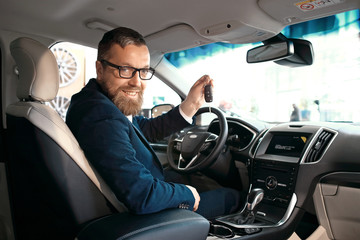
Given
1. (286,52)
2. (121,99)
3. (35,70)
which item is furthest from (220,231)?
(286,52)

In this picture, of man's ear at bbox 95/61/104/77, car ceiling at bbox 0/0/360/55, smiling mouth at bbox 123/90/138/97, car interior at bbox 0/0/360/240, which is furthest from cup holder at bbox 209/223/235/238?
car ceiling at bbox 0/0/360/55

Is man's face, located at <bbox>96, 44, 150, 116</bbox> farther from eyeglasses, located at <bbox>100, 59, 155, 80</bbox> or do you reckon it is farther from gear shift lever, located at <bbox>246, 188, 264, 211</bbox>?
gear shift lever, located at <bbox>246, 188, 264, 211</bbox>

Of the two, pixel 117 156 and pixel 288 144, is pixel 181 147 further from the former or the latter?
pixel 117 156

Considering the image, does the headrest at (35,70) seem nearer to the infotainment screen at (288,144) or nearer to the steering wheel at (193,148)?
the steering wheel at (193,148)

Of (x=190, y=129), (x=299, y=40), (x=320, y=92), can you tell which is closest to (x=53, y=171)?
(x=190, y=129)

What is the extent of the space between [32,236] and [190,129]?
1.43 meters

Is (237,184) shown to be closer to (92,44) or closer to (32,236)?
(32,236)

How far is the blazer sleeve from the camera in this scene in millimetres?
1208

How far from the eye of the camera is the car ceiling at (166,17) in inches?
73.2

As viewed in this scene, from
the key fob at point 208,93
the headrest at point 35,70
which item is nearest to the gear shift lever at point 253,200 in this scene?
the key fob at point 208,93

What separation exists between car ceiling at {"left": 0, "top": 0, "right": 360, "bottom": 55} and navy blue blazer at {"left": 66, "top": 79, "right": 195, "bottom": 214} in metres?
0.85

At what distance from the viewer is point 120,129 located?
1.29m

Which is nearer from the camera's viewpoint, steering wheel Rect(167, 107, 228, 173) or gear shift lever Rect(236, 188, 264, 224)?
gear shift lever Rect(236, 188, 264, 224)

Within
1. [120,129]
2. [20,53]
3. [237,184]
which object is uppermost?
[20,53]
